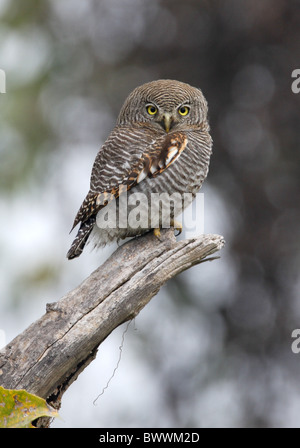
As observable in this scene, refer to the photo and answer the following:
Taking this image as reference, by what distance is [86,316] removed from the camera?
3689mm

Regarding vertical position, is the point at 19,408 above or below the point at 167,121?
below

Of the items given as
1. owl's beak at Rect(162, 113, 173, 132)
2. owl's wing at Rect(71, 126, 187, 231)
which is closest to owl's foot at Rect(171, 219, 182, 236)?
owl's wing at Rect(71, 126, 187, 231)

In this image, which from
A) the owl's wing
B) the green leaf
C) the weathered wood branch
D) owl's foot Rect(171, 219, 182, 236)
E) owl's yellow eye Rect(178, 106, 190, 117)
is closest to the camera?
the green leaf

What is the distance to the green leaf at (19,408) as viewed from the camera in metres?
2.45

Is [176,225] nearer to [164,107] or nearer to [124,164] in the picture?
[124,164]

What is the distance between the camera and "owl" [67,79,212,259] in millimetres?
4355


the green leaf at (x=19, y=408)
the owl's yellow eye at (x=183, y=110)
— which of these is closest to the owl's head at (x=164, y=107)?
the owl's yellow eye at (x=183, y=110)

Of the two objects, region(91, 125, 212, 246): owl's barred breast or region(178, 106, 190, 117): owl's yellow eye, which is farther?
region(178, 106, 190, 117): owl's yellow eye

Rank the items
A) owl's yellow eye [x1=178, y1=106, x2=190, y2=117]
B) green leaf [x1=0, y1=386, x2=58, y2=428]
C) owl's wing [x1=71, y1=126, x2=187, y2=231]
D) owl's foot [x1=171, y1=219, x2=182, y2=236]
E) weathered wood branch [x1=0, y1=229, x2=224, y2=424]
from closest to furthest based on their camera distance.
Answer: green leaf [x1=0, y1=386, x2=58, y2=428] < weathered wood branch [x1=0, y1=229, x2=224, y2=424] < owl's wing [x1=71, y1=126, x2=187, y2=231] < owl's foot [x1=171, y1=219, x2=182, y2=236] < owl's yellow eye [x1=178, y1=106, x2=190, y2=117]

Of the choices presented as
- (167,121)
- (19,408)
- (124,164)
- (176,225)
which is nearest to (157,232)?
(176,225)

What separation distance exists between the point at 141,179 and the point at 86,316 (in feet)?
3.37

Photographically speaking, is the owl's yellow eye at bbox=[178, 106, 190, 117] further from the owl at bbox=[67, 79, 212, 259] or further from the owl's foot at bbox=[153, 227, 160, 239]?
the owl's foot at bbox=[153, 227, 160, 239]

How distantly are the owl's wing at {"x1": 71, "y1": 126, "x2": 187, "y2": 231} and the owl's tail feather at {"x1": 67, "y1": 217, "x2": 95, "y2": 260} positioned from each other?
4cm
